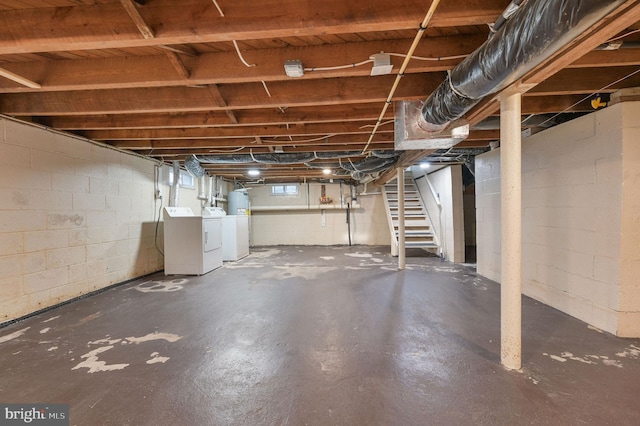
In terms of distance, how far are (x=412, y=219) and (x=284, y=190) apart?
12.7 ft

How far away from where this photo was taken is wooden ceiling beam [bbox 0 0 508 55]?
4.17 feet

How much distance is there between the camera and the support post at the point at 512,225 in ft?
5.21

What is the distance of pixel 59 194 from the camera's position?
2807mm

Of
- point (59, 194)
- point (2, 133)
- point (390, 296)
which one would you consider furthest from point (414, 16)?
point (59, 194)

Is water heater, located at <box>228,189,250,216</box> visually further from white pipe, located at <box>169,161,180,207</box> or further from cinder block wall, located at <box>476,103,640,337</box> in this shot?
cinder block wall, located at <box>476,103,640,337</box>

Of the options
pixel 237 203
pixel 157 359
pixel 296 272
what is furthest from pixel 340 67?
pixel 237 203

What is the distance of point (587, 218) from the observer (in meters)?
2.17

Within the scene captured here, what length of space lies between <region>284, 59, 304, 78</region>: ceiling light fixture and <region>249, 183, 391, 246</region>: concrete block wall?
227 inches

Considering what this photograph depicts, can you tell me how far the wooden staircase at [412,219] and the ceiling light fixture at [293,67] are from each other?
3816mm

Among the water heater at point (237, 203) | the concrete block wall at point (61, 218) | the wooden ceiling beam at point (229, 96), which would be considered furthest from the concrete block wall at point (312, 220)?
the wooden ceiling beam at point (229, 96)

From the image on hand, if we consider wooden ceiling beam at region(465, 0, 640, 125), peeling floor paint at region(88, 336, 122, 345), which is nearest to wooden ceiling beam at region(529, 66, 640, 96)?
wooden ceiling beam at region(465, 0, 640, 125)

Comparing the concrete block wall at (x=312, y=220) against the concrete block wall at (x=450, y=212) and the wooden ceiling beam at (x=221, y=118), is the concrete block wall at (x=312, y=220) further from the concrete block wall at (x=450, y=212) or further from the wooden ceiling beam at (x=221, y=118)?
the wooden ceiling beam at (x=221, y=118)

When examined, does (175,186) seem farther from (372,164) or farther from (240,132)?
(372,164)

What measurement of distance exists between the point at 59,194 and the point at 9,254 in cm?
74
